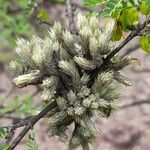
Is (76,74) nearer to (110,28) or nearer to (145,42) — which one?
(110,28)

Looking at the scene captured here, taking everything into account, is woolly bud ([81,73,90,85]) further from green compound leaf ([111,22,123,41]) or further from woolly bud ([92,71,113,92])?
green compound leaf ([111,22,123,41])

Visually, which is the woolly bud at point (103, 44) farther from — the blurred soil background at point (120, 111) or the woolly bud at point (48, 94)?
the blurred soil background at point (120, 111)

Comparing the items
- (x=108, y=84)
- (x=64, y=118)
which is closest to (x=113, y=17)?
(x=108, y=84)

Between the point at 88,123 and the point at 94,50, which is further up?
the point at 94,50

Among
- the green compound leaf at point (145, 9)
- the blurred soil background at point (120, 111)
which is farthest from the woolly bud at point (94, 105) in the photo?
the blurred soil background at point (120, 111)

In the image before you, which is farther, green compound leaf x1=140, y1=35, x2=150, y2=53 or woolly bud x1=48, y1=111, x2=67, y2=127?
green compound leaf x1=140, y1=35, x2=150, y2=53

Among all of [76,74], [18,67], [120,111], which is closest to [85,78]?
[76,74]

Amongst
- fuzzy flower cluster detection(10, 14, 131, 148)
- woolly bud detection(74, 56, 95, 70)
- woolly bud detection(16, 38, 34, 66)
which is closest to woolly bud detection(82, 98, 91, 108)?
fuzzy flower cluster detection(10, 14, 131, 148)

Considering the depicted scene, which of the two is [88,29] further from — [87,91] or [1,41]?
[1,41]
